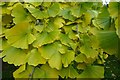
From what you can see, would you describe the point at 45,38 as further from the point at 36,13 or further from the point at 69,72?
the point at 69,72

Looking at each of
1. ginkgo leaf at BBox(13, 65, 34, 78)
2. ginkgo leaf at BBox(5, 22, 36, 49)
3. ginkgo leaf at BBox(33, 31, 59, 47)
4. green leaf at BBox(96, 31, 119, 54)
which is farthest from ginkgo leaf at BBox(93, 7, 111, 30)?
ginkgo leaf at BBox(13, 65, 34, 78)

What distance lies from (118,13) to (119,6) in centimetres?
4

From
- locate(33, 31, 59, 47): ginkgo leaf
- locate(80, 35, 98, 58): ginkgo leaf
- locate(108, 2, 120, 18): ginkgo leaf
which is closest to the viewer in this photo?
locate(108, 2, 120, 18): ginkgo leaf

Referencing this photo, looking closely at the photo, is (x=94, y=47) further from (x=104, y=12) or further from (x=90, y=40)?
(x=104, y=12)

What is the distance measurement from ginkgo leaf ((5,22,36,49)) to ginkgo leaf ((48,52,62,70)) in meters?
0.17

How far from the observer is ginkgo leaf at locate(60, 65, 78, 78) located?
1.69 metres

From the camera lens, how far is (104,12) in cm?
141

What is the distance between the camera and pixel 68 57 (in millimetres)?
1621

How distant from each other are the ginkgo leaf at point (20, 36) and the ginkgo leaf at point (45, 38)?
0.11 feet

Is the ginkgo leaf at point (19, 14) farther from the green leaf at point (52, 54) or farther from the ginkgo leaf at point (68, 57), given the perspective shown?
the ginkgo leaf at point (68, 57)

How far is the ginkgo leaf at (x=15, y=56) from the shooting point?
62.9 inches

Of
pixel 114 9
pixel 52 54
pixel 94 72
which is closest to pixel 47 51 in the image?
pixel 52 54

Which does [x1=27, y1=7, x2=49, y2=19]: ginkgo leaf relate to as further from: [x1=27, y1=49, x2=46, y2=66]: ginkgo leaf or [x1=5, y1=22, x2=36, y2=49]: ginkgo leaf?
[x1=27, y1=49, x2=46, y2=66]: ginkgo leaf

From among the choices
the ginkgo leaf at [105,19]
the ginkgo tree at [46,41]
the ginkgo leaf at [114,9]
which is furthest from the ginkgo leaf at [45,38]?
the ginkgo leaf at [114,9]
